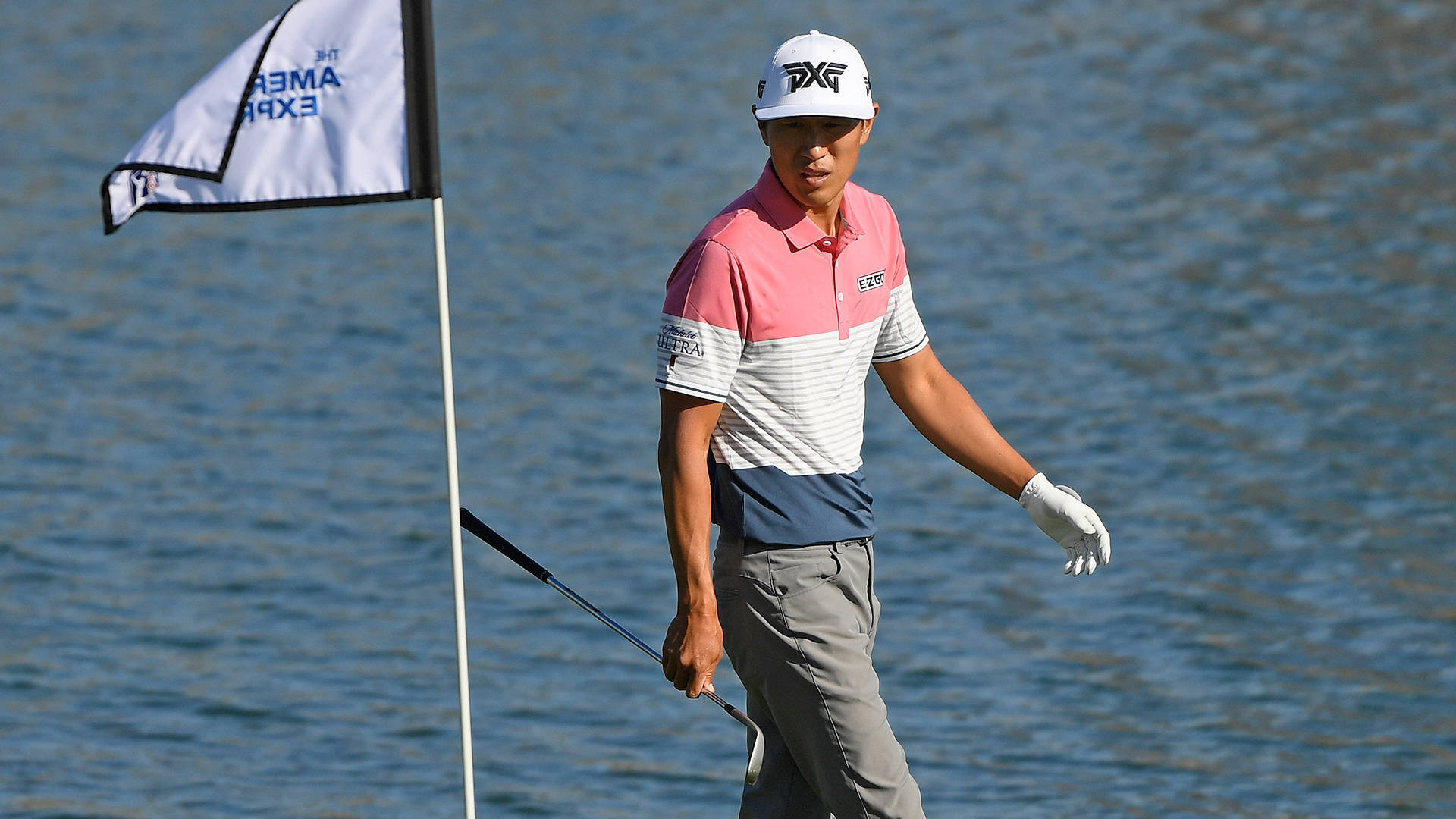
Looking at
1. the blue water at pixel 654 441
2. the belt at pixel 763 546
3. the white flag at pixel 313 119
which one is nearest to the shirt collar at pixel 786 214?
the belt at pixel 763 546

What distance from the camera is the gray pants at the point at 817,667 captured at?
4.76m

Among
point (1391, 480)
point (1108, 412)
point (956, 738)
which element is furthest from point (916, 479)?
point (956, 738)

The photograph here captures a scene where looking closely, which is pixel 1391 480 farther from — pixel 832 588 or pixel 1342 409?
pixel 832 588

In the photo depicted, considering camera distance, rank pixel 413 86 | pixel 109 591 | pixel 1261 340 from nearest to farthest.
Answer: pixel 413 86, pixel 109 591, pixel 1261 340

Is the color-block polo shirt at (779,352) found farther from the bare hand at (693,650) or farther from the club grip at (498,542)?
the club grip at (498,542)

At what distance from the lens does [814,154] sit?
4723 mm

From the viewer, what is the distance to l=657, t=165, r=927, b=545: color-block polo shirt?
4.62 meters

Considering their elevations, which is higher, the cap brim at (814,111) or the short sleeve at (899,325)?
the cap brim at (814,111)

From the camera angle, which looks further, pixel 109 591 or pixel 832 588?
pixel 109 591

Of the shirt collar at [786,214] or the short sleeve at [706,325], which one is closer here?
the short sleeve at [706,325]

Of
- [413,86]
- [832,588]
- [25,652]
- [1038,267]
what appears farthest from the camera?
[1038,267]

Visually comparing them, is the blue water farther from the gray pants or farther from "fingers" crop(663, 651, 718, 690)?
"fingers" crop(663, 651, 718, 690)

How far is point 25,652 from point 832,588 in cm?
496

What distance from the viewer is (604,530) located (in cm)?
1025
